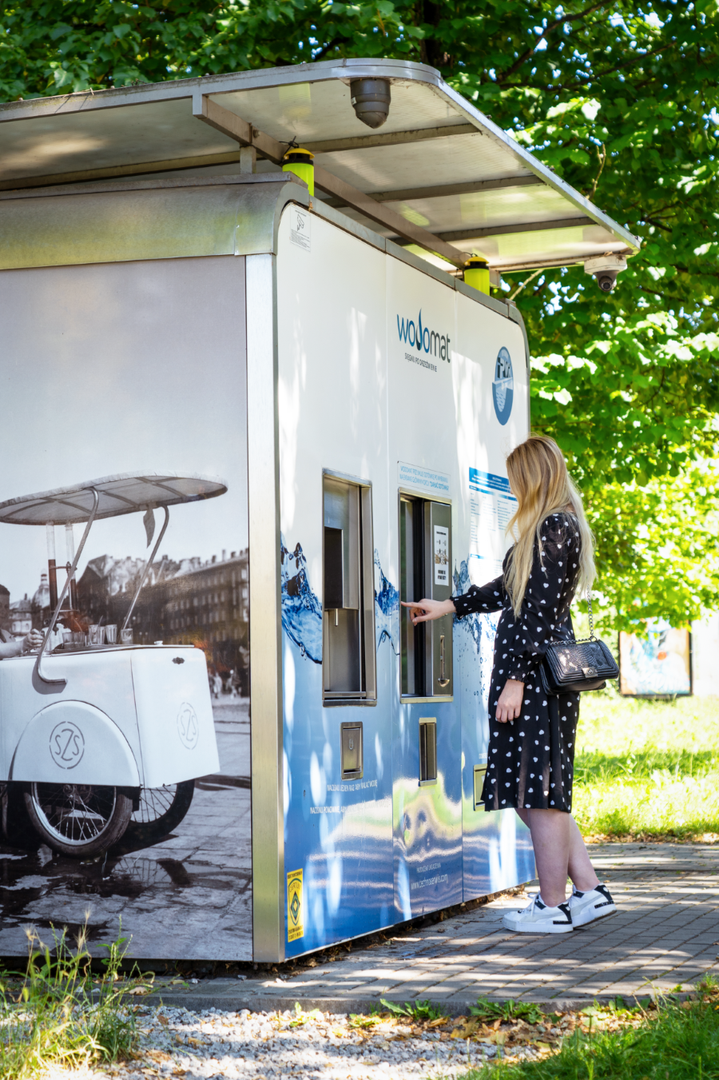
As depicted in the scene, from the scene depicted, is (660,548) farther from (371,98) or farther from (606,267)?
(371,98)

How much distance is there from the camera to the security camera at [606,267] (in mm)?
7930

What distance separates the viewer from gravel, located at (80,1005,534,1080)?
3.84 m

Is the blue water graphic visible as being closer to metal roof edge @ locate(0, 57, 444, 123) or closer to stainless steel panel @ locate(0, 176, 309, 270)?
stainless steel panel @ locate(0, 176, 309, 270)

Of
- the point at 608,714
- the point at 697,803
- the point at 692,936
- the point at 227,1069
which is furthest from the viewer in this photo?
the point at 608,714

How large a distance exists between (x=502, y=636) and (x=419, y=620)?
39 cm

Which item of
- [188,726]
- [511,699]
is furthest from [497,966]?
[188,726]

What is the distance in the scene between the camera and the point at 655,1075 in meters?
3.52

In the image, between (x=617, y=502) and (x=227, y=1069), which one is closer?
(x=227, y=1069)

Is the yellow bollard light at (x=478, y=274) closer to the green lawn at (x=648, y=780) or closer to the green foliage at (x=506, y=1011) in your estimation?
the green lawn at (x=648, y=780)

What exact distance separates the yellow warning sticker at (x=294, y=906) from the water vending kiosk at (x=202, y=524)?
0.01 m

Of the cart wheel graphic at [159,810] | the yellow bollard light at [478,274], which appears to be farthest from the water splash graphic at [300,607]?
the yellow bollard light at [478,274]

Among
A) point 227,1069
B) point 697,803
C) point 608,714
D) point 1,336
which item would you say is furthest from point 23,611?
point 608,714

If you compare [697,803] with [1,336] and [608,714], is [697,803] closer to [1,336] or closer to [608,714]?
[1,336]

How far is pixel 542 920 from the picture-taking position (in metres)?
5.75
